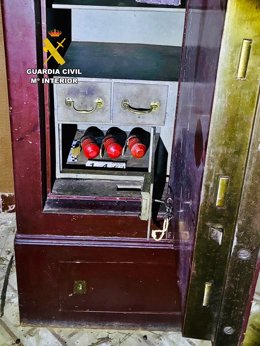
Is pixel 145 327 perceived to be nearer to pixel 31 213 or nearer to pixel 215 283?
pixel 31 213

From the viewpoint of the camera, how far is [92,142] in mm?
1662

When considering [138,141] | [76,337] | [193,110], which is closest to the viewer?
[193,110]

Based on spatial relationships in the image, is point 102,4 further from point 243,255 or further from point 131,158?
point 243,255

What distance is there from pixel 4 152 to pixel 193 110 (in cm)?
147

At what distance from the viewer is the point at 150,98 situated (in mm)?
1489

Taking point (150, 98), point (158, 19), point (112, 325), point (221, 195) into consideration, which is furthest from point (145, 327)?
point (158, 19)

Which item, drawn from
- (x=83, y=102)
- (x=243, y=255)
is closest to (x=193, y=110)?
(x=243, y=255)

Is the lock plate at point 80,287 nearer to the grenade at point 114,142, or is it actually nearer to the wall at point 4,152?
the grenade at point 114,142

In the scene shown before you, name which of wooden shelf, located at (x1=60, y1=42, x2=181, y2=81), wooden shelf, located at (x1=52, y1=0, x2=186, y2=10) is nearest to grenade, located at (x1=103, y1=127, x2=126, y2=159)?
wooden shelf, located at (x1=60, y1=42, x2=181, y2=81)

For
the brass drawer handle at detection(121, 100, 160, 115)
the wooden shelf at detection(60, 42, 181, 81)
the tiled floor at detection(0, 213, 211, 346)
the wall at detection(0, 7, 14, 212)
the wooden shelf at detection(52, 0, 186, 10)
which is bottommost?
the tiled floor at detection(0, 213, 211, 346)

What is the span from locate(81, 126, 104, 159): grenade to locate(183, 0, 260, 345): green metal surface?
77cm

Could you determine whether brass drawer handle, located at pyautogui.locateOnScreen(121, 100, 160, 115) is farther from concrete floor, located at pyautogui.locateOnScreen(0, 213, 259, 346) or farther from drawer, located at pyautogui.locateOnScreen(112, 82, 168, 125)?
concrete floor, located at pyautogui.locateOnScreen(0, 213, 259, 346)

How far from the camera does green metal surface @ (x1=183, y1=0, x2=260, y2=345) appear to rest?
0.75 metres

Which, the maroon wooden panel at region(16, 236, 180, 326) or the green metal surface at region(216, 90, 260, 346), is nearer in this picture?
the green metal surface at region(216, 90, 260, 346)
